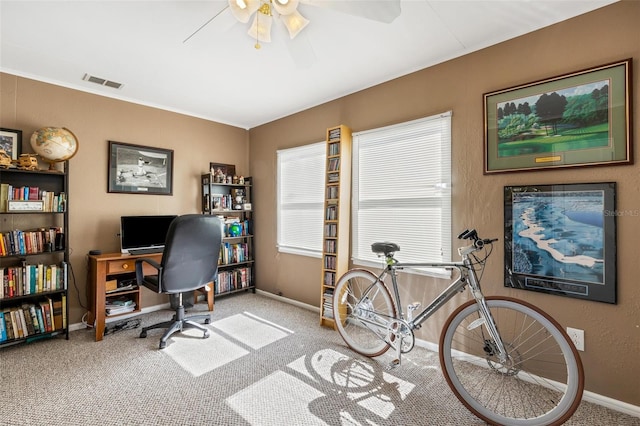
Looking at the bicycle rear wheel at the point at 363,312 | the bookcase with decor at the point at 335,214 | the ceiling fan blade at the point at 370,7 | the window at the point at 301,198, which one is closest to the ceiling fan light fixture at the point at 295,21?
the ceiling fan blade at the point at 370,7

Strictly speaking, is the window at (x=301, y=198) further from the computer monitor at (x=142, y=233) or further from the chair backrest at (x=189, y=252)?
the computer monitor at (x=142, y=233)

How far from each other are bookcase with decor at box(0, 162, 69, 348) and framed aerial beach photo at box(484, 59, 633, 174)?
3.80 meters

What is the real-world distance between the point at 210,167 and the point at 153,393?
2.81m

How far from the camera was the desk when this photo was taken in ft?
8.86

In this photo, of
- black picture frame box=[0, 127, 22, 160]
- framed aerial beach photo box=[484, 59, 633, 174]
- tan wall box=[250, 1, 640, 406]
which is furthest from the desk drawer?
framed aerial beach photo box=[484, 59, 633, 174]

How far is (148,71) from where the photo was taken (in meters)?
2.70

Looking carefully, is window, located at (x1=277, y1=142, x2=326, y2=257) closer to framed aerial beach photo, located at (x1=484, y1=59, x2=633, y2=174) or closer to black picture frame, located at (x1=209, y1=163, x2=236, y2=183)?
black picture frame, located at (x1=209, y1=163, x2=236, y2=183)

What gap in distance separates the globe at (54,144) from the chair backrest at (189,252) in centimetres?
132

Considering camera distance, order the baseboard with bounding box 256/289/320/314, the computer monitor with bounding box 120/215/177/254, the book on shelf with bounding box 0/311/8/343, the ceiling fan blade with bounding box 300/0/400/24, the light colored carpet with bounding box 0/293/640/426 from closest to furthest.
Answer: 1. the ceiling fan blade with bounding box 300/0/400/24
2. the light colored carpet with bounding box 0/293/640/426
3. the book on shelf with bounding box 0/311/8/343
4. the computer monitor with bounding box 120/215/177/254
5. the baseboard with bounding box 256/289/320/314

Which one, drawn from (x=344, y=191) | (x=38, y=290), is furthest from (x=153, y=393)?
(x=344, y=191)

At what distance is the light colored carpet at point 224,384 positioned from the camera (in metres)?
1.71

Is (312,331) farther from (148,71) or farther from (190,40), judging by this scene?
(148,71)

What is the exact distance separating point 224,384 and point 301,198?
2219 millimetres

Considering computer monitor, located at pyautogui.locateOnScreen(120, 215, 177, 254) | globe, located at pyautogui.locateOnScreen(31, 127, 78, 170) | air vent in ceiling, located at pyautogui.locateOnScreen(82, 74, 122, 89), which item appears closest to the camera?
globe, located at pyautogui.locateOnScreen(31, 127, 78, 170)
